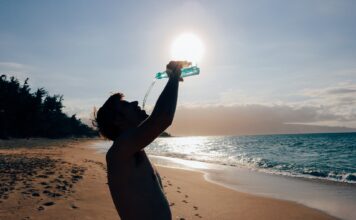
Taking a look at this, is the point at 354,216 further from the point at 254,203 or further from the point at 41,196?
the point at 41,196

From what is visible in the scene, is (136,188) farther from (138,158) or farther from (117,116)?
(117,116)

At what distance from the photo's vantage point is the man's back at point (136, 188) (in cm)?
226

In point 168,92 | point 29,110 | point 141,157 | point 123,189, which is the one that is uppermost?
point 29,110

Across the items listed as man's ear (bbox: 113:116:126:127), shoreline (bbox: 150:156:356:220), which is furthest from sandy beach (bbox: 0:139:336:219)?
man's ear (bbox: 113:116:126:127)

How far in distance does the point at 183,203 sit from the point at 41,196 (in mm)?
3824

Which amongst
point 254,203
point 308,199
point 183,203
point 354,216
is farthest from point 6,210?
point 308,199

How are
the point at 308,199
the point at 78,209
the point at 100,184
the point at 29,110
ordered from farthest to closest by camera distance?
the point at 29,110, the point at 308,199, the point at 100,184, the point at 78,209

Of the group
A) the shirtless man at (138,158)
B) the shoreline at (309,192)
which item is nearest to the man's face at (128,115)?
the shirtless man at (138,158)

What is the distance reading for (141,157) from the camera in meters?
2.33

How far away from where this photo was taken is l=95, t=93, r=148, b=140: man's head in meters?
2.47

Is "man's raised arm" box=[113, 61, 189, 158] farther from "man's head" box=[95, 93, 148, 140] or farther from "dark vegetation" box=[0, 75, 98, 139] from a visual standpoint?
"dark vegetation" box=[0, 75, 98, 139]

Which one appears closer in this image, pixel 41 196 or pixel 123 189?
pixel 123 189

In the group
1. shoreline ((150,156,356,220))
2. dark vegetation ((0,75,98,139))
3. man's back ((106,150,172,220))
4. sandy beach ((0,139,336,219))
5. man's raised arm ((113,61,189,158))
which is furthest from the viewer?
dark vegetation ((0,75,98,139))

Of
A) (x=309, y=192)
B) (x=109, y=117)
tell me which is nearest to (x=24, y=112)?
(x=309, y=192)
